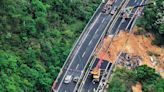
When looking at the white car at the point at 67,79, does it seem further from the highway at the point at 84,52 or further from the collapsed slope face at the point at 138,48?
the collapsed slope face at the point at 138,48

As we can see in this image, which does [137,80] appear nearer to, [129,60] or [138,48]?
[129,60]

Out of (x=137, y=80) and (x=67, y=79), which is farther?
(x=137, y=80)

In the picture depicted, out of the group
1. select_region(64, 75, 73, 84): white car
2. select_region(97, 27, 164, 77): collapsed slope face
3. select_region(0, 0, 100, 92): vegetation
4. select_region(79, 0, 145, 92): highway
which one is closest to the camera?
select_region(0, 0, 100, 92): vegetation

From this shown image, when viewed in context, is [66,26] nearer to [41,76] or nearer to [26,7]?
[26,7]

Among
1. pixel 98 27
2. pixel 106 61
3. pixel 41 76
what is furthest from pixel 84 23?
pixel 41 76

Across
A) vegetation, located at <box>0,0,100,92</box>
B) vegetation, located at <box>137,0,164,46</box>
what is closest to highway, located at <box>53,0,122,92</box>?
vegetation, located at <box>0,0,100,92</box>

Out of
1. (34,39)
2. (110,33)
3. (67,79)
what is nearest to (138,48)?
(110,33)

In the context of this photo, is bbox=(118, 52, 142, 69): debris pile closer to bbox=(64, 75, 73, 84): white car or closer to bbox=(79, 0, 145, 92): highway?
bbox=(79, 0, 145, 92): highway
